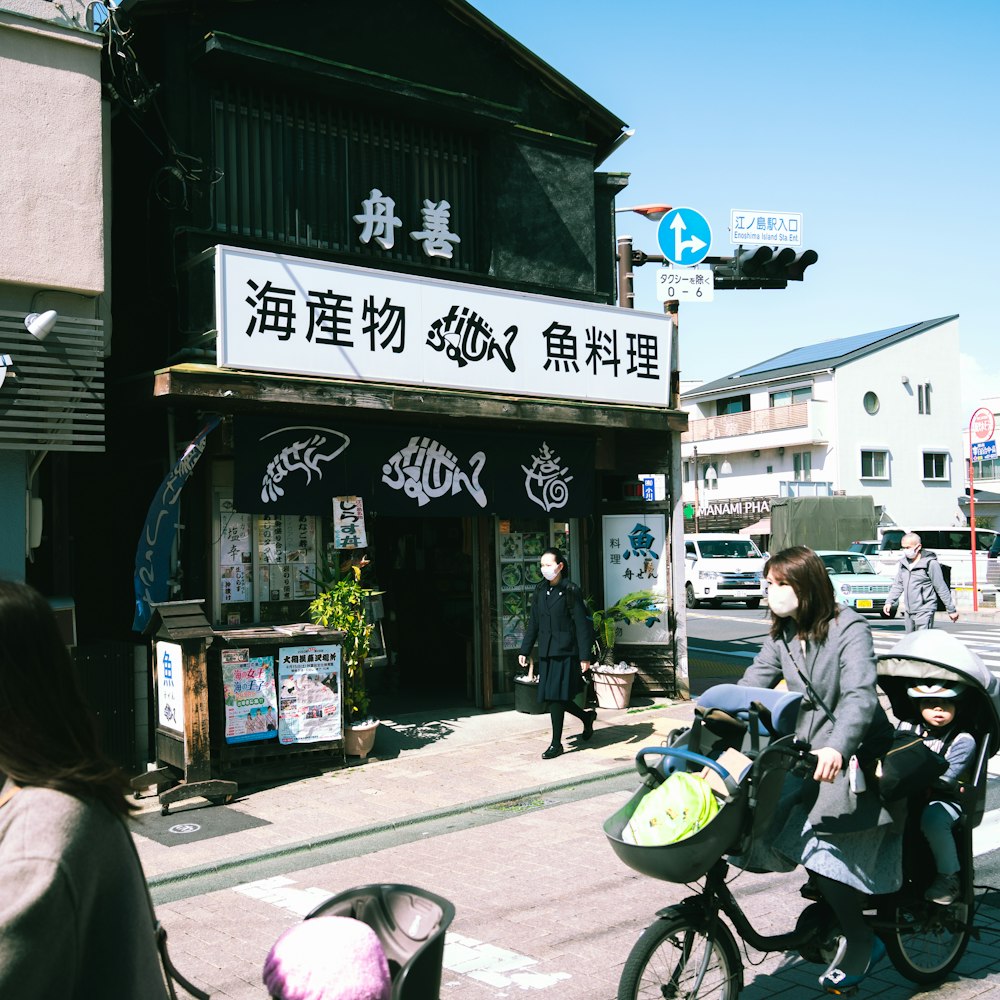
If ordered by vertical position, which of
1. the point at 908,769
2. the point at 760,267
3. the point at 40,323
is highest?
the point at 760,267

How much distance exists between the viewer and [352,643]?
995cm

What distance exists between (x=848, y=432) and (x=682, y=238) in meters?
35.5

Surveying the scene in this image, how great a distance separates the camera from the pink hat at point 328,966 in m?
2.18

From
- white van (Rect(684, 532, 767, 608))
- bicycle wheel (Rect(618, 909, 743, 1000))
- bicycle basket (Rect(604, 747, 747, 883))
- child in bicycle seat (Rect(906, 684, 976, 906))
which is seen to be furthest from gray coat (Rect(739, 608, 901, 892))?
white van (Rect(684, 532, 767, 608))

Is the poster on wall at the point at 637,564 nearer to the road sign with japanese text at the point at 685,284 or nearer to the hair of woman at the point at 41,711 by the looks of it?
the road sign with japanese text at the point at 685,284

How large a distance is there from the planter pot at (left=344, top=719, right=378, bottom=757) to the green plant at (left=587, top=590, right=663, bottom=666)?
134 inches

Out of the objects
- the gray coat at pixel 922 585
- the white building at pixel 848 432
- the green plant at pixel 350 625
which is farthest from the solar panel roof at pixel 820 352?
the green plant at pixel 350 625

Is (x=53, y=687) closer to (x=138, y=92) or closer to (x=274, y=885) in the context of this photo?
(x=274, y=885)

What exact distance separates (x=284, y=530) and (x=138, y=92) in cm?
440

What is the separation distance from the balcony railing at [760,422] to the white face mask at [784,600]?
38.4m

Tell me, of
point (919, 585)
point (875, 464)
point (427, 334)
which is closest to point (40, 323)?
point (427, 334)

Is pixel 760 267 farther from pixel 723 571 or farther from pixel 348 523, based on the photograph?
pixel 723 571

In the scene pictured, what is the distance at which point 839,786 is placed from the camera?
14.4ft

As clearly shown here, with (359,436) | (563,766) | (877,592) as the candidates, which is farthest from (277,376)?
(877,592)
